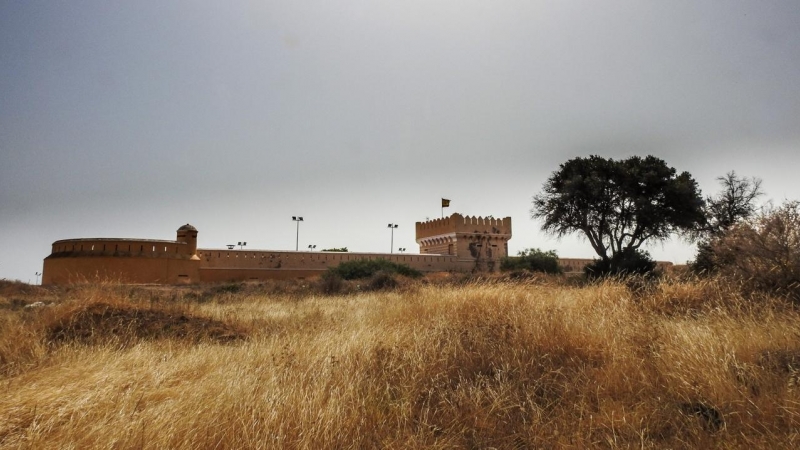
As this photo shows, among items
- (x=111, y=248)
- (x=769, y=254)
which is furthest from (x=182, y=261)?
(x=769, y=254)

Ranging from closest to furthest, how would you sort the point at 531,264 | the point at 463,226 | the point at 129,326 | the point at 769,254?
the point at 129,326
the point at 769,254
the point at 531,264
the point at 463,226

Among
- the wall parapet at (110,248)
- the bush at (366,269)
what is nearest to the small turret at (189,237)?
the wall parapet at (110,248)

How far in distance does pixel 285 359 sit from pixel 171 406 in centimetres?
145

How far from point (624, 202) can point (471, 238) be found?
1375cm

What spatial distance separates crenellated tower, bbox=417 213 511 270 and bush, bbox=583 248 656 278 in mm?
11902

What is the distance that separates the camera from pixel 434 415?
328 cm

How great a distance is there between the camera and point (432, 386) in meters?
3.83

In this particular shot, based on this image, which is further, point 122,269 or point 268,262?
point 268,262

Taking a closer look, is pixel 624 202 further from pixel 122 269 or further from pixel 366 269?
pixel 122 269

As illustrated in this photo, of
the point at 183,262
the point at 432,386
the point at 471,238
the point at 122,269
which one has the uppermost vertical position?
the point at 471,238

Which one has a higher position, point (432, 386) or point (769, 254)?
point (769, 254)

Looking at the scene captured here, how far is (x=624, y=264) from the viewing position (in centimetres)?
2069

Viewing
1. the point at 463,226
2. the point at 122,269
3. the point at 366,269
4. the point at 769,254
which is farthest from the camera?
the point at 463,226

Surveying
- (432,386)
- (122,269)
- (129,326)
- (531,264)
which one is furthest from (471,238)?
(432,386)
